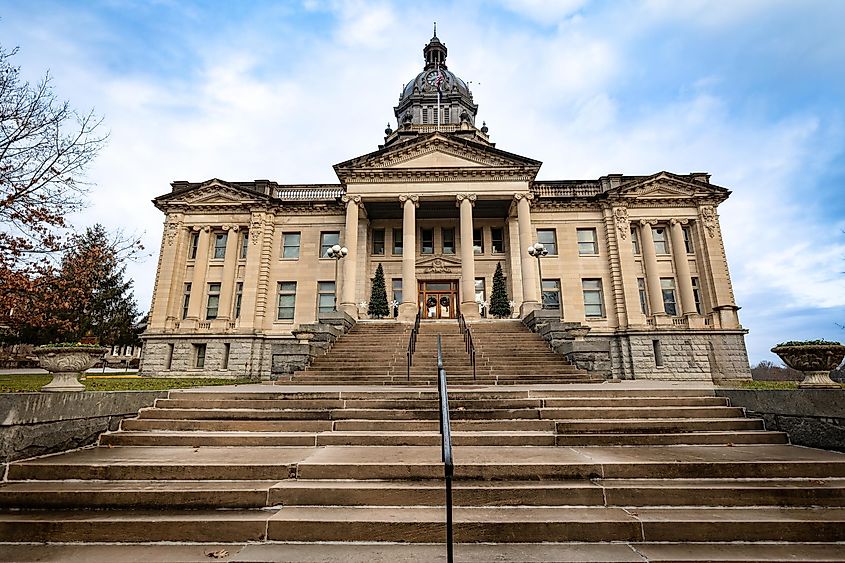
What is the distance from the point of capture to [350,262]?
23.9 metres

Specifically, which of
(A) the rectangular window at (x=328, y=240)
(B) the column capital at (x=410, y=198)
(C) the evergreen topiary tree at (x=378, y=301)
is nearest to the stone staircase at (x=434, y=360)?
(C) the evergreen topiary tree at (x=378, y=301)

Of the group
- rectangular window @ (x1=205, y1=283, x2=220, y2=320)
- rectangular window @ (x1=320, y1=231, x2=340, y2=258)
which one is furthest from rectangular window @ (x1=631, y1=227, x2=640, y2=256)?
rectangular window @ (x1=205, y1=283, x2=220, y2=320)

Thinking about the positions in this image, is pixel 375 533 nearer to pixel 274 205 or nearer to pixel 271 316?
pixel 271 316

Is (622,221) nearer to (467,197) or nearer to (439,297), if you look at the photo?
(467,197)

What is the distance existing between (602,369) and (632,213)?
18.5 m

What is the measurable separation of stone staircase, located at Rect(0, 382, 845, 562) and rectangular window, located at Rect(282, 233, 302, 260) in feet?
73.0

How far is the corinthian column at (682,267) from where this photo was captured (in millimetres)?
26438

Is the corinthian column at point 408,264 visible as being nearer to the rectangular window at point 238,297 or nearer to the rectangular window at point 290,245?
the rectangular window at point 290,245

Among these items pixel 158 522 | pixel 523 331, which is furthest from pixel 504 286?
pixel 158 522

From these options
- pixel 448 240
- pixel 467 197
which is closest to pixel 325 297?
pixel 448 240

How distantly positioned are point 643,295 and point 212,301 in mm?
28916

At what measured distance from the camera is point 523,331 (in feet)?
60.1

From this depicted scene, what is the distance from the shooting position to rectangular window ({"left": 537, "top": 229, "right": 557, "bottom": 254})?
28.2 metres

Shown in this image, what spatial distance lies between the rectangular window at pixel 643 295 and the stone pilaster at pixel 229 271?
2694 cm
